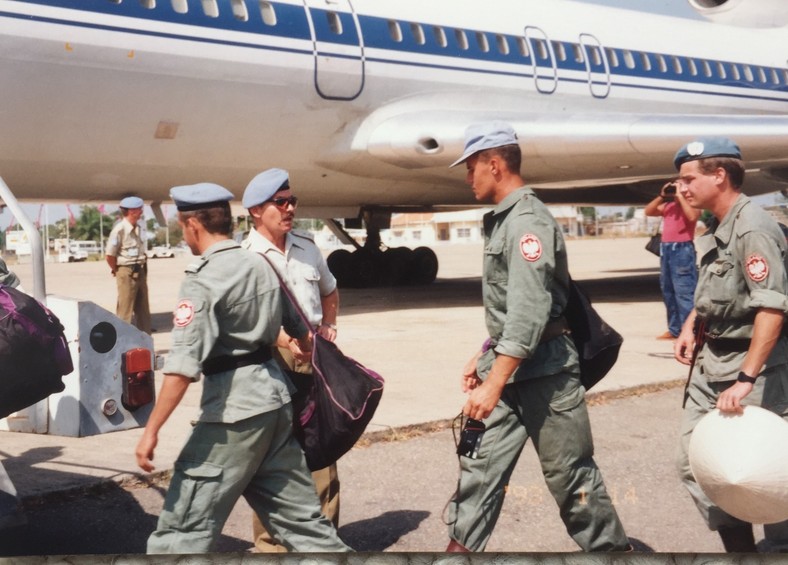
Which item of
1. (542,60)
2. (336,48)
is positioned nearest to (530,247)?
(336,48)

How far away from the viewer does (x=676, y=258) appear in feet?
32.5

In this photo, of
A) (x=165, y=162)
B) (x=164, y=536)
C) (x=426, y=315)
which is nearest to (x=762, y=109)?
(x=426, y=315)

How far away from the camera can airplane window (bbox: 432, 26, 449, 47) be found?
1274 cm

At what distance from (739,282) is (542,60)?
11.0 meters

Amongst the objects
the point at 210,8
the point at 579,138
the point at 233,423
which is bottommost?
the point at 233,423

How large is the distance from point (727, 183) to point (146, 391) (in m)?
2.24

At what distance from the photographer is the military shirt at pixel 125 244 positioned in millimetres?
10516

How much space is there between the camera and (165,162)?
1066cm

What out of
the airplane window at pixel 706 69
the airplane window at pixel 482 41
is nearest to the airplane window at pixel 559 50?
the airplane window at pixel 482 41

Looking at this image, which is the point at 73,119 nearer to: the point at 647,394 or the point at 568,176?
the point at 647,394

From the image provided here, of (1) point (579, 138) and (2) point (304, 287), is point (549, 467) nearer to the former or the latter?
(2) point (304, 287)

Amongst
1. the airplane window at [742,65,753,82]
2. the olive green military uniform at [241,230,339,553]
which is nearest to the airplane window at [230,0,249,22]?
the olive green military uniform at [241,230,339,553]

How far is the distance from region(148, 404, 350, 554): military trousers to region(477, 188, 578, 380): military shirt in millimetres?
769

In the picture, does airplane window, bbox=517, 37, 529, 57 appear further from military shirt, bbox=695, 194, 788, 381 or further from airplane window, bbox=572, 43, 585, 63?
military shirt, bbox=695, 194, 788, 381
